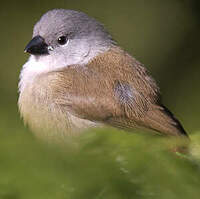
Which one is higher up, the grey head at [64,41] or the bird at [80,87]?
the grey head at [64,41]

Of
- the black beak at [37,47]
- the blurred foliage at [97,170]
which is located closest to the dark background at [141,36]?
the black beak at [37,47]

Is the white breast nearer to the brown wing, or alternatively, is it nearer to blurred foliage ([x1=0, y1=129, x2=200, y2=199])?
the brown wing

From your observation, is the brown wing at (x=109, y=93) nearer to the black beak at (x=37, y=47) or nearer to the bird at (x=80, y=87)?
the bird at (x=80, y=87)

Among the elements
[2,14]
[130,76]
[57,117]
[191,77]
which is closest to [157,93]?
[130,76]

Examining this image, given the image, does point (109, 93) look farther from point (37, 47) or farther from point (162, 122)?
point (37, 47)

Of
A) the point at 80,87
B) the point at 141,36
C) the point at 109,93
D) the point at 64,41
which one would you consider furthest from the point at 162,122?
the point at 141,36

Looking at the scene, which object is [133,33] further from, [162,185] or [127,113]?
[162,185]
